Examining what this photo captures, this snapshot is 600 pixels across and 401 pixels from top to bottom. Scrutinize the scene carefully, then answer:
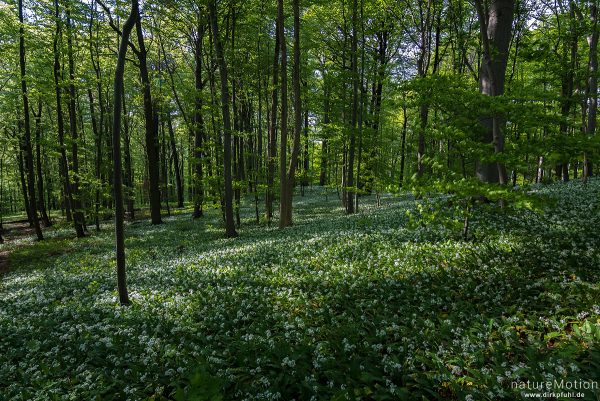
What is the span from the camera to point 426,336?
17.4 feet

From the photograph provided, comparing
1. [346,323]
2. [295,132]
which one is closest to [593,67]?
[295,132]

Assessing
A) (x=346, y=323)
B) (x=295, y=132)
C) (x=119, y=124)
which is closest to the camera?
(x=346, y=323)

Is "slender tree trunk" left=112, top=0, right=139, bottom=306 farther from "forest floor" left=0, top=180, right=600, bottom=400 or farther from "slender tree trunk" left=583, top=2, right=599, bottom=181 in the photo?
"slender tree trunk" left=583, top=2, right=599, bottom=181

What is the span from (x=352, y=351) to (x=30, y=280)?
44.7 feet

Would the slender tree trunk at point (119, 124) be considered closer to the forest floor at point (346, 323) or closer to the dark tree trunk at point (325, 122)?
the forest floor at point (346, 323)

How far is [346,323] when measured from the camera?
239 inches

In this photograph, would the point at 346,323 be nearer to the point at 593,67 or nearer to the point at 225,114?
the point at 225,114

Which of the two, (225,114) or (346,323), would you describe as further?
(225,114)

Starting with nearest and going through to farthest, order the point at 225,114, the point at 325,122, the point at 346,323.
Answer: the point at 346,323 → the point at 225,114 → the point at 325,122

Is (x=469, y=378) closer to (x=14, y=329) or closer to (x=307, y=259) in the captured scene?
(x=307, y=259)

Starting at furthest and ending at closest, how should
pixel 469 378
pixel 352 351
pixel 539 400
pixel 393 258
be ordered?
1. pixel 393 258
2. pixel 352 351
3. pixel 469 378
4. pixel 539 400

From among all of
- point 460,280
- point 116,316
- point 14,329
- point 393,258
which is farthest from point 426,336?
point 14,329

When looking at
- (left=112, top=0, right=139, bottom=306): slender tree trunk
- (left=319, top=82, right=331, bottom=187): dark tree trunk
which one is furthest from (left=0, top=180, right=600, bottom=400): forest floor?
(left=319, top=82, right=331, bottom=187): dark tree trunk

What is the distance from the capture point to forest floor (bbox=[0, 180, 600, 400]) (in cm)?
452
